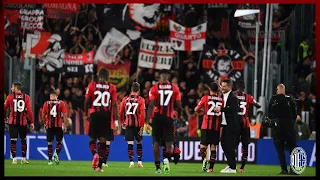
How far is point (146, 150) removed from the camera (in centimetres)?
2889

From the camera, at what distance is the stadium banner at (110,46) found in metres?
30.8

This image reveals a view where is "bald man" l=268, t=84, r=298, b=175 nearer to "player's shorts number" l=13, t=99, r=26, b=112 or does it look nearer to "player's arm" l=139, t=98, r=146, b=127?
"player's arm" l=139, t=98, r=146, b=127

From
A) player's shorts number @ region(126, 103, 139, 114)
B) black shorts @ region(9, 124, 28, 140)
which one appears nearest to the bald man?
player's shorts number @ region(126, 103, 139, 114)

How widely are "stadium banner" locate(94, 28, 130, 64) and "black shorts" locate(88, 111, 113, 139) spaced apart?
37.8 feet

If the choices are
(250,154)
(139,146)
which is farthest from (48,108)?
(250,154)

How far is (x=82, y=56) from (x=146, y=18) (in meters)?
2.53

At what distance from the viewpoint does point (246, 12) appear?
28.8 m

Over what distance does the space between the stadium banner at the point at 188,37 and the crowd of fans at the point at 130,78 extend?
53cm

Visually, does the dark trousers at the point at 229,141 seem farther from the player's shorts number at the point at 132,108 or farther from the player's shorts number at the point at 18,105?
the player's shorts number at the point at 18,105

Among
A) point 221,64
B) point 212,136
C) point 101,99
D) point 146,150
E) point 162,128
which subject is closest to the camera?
point 101,99

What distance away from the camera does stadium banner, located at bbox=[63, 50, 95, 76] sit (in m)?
30.5

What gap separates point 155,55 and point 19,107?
7627 mm

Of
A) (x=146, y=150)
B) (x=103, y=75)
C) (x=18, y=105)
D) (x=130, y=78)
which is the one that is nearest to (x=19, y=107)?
(x=18, y=105)

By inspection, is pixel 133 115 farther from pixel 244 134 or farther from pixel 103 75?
pixel 103 75
